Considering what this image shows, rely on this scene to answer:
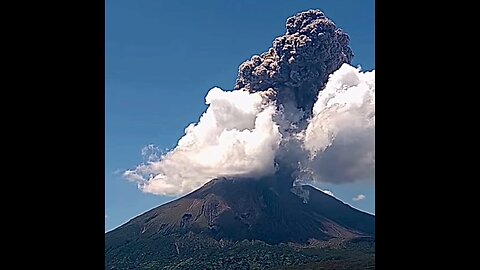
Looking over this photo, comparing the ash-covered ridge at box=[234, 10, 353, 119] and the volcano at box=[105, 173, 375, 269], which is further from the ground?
the ash-covered ridge at box=[234, 10, 353, 119]

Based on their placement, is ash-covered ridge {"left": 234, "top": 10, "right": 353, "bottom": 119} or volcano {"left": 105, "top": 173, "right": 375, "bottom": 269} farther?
volcano {"left": 105, "top": 173, "right": 375, "bottom": 269}

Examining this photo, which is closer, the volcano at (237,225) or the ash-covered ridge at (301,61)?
the ash-covered ridge at (301,61)

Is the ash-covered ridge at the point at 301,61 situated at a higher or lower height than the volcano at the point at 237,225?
higher

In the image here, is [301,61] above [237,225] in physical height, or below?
above

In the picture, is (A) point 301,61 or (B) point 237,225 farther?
(B) point 237,225
